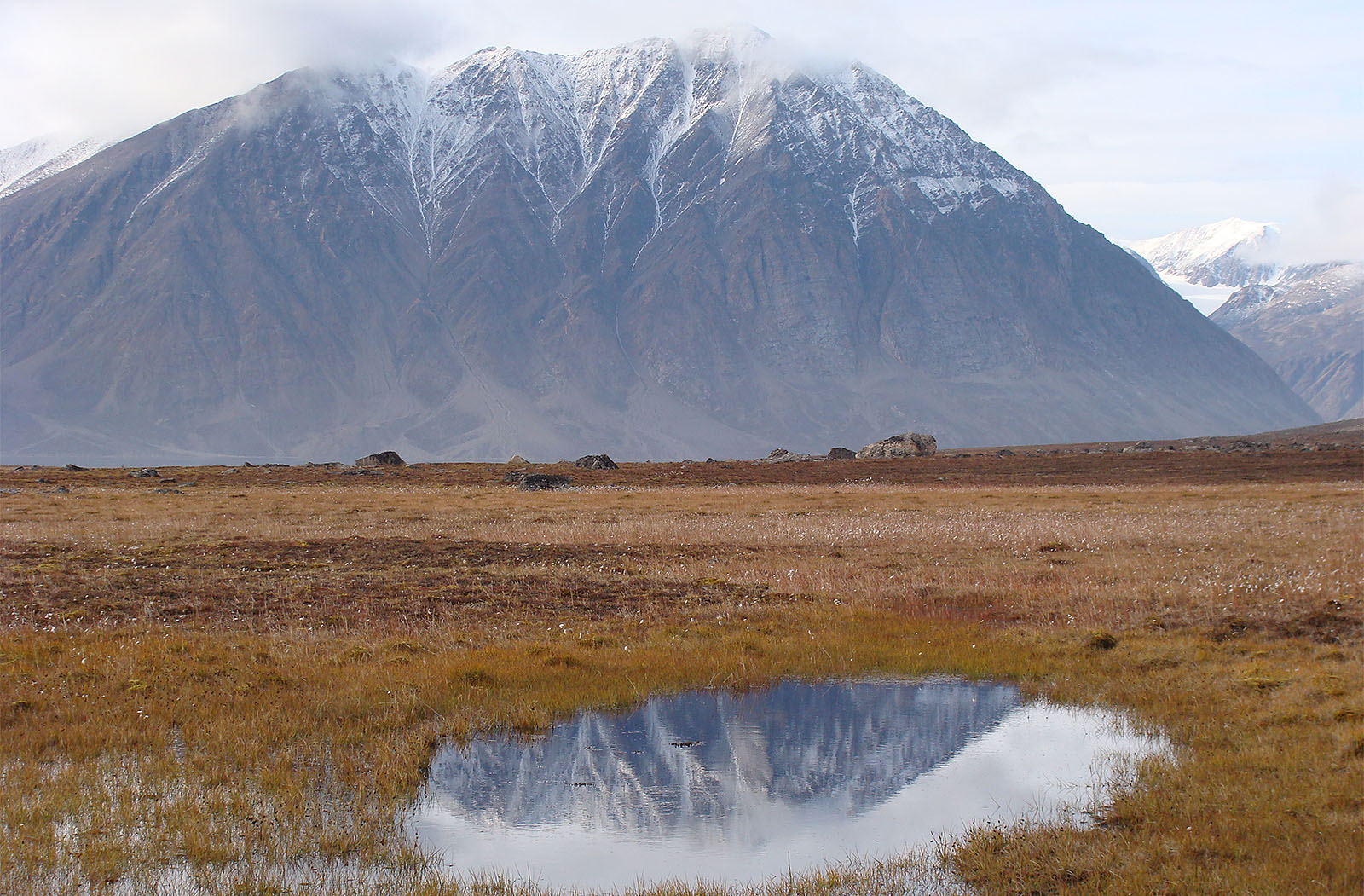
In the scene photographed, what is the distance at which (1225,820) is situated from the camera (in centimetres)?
1116

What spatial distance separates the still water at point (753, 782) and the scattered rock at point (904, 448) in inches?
4115

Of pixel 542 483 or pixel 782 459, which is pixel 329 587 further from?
pixel 782 459

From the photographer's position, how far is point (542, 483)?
74062mm

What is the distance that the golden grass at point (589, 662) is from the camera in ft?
35.5

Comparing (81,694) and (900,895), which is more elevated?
(81,694)

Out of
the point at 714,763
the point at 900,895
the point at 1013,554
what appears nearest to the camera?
the point at 900,895

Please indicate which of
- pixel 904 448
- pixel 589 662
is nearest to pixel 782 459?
pixel 904 448

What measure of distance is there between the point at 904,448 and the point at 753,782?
110m

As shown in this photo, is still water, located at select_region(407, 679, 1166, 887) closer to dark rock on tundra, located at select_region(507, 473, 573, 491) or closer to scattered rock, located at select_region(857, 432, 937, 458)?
dark rock on tundra, located at select_region(507, 473, 573, 491)

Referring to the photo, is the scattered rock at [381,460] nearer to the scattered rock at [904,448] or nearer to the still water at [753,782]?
the scattered rock at [904,448]

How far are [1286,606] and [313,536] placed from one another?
1169 inches

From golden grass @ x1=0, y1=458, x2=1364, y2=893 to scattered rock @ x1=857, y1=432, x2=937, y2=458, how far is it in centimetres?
8018

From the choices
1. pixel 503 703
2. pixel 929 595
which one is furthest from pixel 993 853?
pixel 929 595

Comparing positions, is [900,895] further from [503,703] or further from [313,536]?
[313,536]
